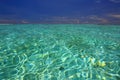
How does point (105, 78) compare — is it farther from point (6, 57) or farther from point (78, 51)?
point (6, 57)

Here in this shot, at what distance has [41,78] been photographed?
17.0ft

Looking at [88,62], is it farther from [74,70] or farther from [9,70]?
[9,70]

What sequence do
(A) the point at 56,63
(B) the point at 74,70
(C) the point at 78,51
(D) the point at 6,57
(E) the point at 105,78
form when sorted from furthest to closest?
(C) the point at 78,51
(D) the point at 6,57
(A) the point at 56,63
(B) the point at 74,70
(E) the point at 105,78

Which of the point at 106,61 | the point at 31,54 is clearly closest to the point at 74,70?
the point at 106,61

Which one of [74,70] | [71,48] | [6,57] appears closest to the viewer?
[74,70]

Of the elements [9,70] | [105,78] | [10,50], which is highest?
[10,50]

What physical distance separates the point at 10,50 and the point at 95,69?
151 inches

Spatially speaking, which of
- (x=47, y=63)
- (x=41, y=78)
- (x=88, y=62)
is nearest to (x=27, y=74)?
(x=41, y=78)

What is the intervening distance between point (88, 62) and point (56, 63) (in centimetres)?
115

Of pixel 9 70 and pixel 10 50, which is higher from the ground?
pixel 10 50

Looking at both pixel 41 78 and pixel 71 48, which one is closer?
pixel 41 78

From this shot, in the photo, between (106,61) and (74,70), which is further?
(106,61)

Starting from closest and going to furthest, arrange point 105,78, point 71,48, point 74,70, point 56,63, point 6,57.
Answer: point 105,78
point 74,70
point 56,63
point 6,57
point 71,48

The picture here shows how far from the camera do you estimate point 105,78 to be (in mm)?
5125
